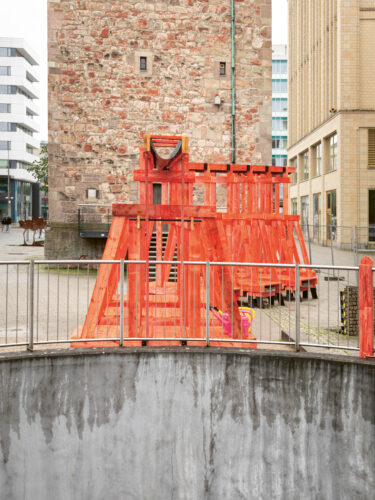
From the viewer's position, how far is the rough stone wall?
19.0 meters

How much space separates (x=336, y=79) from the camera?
3275 centimetres

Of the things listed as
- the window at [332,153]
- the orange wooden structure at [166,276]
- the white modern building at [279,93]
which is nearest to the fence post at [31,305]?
the orange wooden structure at [166,276]

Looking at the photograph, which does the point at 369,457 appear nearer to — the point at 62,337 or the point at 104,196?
the point at 62,337

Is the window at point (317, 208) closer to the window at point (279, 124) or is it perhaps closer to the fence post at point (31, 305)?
the fence post at point (31, 305)

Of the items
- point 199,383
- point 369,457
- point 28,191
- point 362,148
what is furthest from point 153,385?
point 28,191

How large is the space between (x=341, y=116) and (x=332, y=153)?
3480mm

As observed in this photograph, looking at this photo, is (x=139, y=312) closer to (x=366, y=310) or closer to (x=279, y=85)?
(x=366, y=310)

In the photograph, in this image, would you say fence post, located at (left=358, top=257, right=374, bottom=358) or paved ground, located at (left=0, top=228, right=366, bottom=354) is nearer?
fence post, located at (left=358, top=257, right=374, bottom=358)

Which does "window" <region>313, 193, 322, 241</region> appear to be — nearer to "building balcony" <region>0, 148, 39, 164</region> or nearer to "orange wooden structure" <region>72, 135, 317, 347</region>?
"orange wooden structure" <region>72, 135, 317, 347</region>

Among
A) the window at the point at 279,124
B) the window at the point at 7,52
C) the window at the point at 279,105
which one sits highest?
the window at the point at 7,52

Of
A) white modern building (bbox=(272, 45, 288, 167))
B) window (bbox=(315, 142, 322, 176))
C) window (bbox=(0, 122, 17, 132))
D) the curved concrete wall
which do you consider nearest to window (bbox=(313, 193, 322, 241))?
window (bbox=(315, 142, 322, 176))

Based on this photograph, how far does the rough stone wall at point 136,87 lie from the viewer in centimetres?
1905

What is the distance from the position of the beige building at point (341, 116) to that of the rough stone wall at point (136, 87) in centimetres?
877

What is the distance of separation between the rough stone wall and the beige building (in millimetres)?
8766
